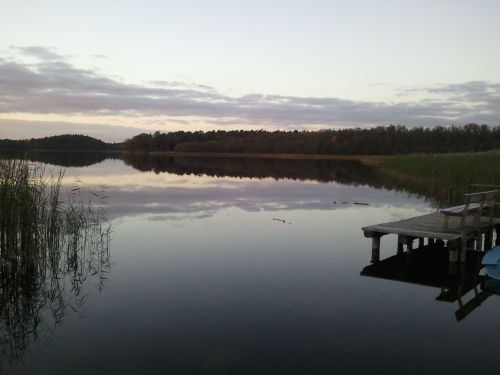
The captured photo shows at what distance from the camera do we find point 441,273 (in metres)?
8.09

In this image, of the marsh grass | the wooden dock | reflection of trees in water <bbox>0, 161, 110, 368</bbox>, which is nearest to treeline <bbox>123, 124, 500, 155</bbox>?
the marsh grass

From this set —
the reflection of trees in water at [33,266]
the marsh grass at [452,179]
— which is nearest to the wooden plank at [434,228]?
the marsh grass at [452,179]

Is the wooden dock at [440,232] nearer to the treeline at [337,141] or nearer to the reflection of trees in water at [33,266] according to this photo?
the reflection of trees in water at [33,266]

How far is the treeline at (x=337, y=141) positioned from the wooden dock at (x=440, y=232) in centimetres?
5688

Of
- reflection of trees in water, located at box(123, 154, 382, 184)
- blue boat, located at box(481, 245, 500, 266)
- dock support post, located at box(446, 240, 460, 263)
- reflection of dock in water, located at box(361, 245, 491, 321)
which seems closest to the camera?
reflection of dock in water, located at box(361, 245, 491, 321)

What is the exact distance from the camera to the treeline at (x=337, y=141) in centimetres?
7000

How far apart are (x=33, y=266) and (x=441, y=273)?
22.0 ft

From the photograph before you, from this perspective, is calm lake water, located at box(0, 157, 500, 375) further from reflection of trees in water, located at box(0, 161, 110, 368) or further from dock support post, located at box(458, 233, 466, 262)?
dock support post, located at box(458, 233, 466, 262)

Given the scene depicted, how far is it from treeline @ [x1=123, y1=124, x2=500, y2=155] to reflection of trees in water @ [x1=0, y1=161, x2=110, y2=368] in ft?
204

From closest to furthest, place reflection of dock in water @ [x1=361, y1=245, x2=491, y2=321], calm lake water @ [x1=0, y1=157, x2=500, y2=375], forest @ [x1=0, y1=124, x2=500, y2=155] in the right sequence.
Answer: calm lake water @ [x1=0, y1=157, x2=500, y2=375] → reflection of dock in water @ [x1=361, y1=245, x2=491, y2=321] → forest @ [x1=0, y1=124, x2=500, y2=155]

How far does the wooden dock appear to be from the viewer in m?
8.35

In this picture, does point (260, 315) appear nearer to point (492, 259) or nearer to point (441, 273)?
point (441, 273)

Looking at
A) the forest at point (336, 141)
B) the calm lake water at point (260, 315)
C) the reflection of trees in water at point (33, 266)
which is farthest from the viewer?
the forest at point (336, 141)

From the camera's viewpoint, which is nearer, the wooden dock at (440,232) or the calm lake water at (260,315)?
the calm lake water at (260,315)
